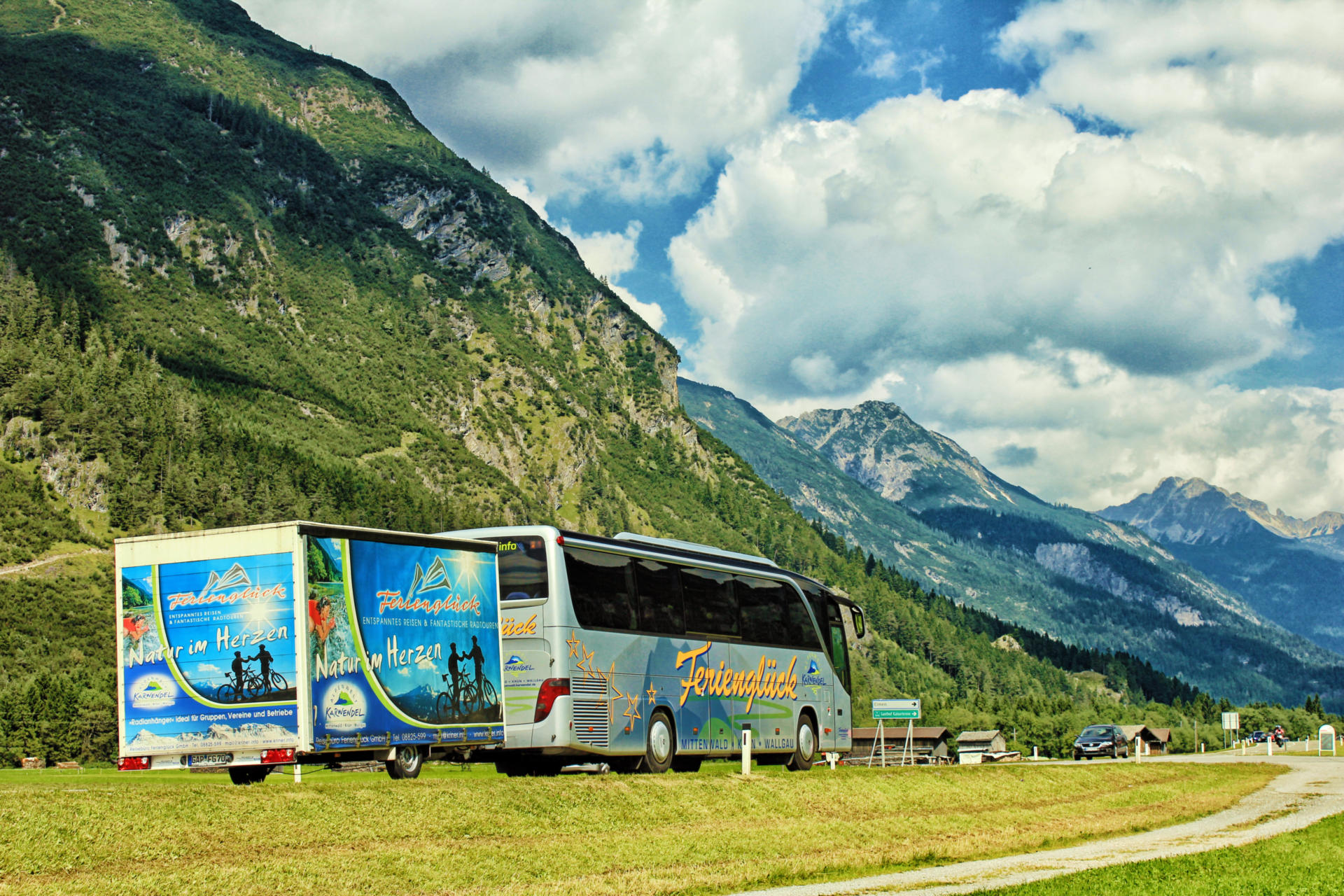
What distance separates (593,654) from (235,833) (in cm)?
1090

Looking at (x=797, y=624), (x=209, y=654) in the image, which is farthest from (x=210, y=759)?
(x=797, y=624)

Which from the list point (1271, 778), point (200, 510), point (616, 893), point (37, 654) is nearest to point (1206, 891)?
point (616, 893)

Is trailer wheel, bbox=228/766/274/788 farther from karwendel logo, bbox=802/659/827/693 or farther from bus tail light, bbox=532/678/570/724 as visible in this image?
Result: karwendel logo, bbox=802/659/827/693

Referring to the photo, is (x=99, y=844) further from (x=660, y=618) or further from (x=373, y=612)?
(x=660, y=618)

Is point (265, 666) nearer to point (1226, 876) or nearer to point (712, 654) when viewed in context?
point (712, 654)

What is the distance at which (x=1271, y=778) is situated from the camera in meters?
49.1

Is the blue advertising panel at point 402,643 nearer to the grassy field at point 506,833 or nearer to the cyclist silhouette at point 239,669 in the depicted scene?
the grassy field at point 506,833

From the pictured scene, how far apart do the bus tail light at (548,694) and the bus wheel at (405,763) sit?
2905mm

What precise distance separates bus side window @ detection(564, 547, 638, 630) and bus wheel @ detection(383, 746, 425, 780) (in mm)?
4883

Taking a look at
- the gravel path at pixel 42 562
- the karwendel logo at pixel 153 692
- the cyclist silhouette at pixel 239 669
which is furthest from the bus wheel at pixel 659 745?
the gravel path at pixel 42 562

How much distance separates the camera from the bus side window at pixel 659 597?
3073 cm

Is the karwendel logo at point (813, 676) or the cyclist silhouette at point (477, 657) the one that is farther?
the karwendel logo at point (813, 676)

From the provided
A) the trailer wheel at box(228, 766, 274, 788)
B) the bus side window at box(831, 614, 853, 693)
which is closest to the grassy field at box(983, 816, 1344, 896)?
the trailer wheel at box(228, 766, 274, 788)

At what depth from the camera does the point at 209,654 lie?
75.8 feet
